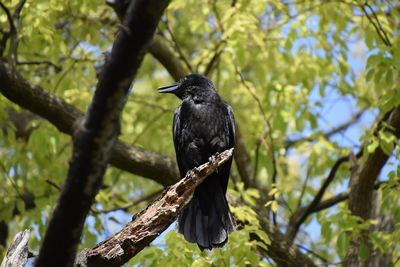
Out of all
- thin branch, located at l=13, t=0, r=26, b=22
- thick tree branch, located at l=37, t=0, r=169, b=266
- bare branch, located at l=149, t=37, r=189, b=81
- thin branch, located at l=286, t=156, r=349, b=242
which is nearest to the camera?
thick tree branch, located at l=37, t=0, r=169, b=266

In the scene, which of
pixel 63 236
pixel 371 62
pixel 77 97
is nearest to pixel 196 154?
pixel 371 62

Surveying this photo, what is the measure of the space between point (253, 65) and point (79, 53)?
101 inches

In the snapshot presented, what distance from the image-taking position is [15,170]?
272 inches

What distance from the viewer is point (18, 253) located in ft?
12.2

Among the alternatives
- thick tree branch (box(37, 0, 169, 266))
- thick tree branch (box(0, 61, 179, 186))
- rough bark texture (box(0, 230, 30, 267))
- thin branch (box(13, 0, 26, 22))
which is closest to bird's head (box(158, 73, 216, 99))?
thick tree branch (box(0, 61, 179, 186))

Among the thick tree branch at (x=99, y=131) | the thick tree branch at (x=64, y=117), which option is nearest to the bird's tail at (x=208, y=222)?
the thick tree branch at (x=64, y=117)

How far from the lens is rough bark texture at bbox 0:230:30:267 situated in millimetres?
3684

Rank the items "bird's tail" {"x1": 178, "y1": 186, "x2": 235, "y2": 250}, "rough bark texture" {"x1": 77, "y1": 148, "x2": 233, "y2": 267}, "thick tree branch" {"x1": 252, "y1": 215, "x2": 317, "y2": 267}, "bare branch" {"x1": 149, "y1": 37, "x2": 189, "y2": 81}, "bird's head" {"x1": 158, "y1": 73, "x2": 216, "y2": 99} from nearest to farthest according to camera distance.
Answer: "rough bark texture" {"x1": 77, "y1": 148, "x2": 233, "y2": 267} < "bird's tail" {"x1": 178, "y1": 186, "x2": 235, "y2": 250} < "bird's head" {"x1": 158, "y1": 73, "x2": 216, "y2": 99} < "thick tree branch" {"x1": 252, "y1": 215, "x2": 317, "y2": 267} < "bare branch" {"x1": 149, "y1": 37, "x2": 189, "y2": 81}

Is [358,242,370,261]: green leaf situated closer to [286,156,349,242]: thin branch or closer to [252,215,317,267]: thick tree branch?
[252,215,317,267]: thick tree branch

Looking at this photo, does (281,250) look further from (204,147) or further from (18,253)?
(18,253)

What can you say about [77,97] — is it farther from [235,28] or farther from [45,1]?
[235,28]

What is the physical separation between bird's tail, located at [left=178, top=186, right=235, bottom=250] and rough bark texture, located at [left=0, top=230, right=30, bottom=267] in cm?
152

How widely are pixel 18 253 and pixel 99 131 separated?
143cm

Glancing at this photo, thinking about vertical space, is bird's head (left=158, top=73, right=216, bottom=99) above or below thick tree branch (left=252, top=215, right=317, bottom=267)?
above
